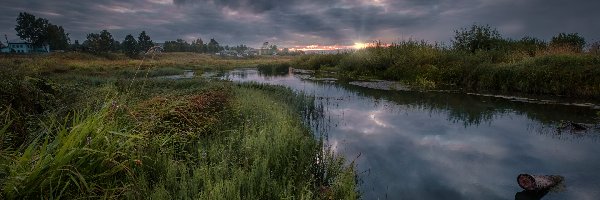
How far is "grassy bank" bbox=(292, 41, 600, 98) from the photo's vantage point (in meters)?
20.0

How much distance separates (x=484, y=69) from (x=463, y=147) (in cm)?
1617

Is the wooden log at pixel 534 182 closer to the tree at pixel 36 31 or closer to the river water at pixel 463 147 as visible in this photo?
the river water at pixel 463 147

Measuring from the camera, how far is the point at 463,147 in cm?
1087

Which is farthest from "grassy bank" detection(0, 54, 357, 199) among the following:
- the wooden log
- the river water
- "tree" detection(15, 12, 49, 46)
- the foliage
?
the foliage

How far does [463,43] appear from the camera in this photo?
36.3 m

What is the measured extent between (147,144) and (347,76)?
31.9 metres

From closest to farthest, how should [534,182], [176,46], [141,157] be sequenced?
[141,157] < [534,182] < [176,46]

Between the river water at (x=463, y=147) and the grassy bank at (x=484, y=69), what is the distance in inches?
163

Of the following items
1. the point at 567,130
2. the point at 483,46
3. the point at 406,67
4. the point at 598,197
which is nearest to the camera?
the point at 598,197

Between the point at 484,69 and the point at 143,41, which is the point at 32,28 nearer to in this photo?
the point at 143,41

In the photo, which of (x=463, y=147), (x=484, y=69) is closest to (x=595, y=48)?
(x=484, y=69)

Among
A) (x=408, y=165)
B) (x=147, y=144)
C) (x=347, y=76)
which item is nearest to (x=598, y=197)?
(x=408, y=165)

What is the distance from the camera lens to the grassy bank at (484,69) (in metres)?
20.0

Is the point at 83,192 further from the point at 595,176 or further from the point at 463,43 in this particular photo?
the point at 463,43
